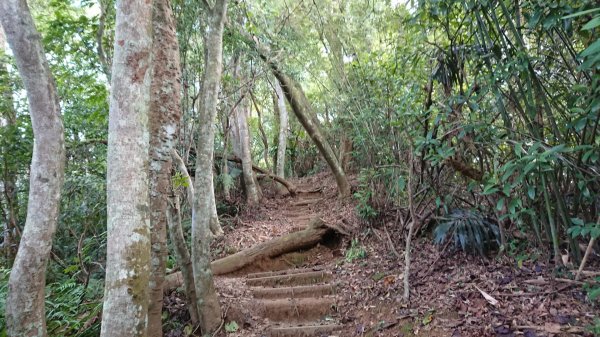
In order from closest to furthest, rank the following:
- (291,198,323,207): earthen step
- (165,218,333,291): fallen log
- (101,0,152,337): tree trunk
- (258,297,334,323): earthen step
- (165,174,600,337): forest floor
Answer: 1. (101,0,152,337): tree trunk
2. (165,174,600,337): forest floor
3. (258,297,334,323): earthen step
4. (165,218,333,291): fallen log
5. (291,198,323,207): earthen step

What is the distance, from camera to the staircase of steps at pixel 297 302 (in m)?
3.93

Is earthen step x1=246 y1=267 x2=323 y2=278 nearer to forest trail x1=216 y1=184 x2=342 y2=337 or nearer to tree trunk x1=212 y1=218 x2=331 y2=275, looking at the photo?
forest trail x1=216 y1=184 x2=342 y2=337

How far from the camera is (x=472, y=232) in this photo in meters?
3.81

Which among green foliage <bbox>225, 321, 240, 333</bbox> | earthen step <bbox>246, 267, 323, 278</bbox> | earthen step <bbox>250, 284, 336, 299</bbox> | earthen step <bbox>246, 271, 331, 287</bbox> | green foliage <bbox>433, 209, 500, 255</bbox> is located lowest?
green foliage <bbox>225, 321, 240, 333</bbox>

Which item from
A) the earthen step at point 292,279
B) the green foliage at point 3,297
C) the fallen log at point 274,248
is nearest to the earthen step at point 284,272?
the earthen step at point 292,279

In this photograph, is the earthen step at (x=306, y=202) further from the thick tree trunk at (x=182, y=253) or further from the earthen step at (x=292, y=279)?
the thick tree trunk at (x=182, y=253)

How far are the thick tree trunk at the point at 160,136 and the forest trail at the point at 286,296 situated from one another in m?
1.11

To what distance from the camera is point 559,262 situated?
10.1 feet

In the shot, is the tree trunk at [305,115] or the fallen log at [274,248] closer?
the fallen log at [274,248]

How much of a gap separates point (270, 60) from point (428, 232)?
4.88 m

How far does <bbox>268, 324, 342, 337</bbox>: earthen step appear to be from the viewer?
380 cm

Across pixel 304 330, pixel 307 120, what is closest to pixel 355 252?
pixel 304 330

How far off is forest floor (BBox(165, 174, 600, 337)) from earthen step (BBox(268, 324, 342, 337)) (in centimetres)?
1

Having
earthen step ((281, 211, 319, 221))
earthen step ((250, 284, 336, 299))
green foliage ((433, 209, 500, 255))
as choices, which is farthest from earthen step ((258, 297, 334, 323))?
earthen step ((281, 211, 319, 221))
